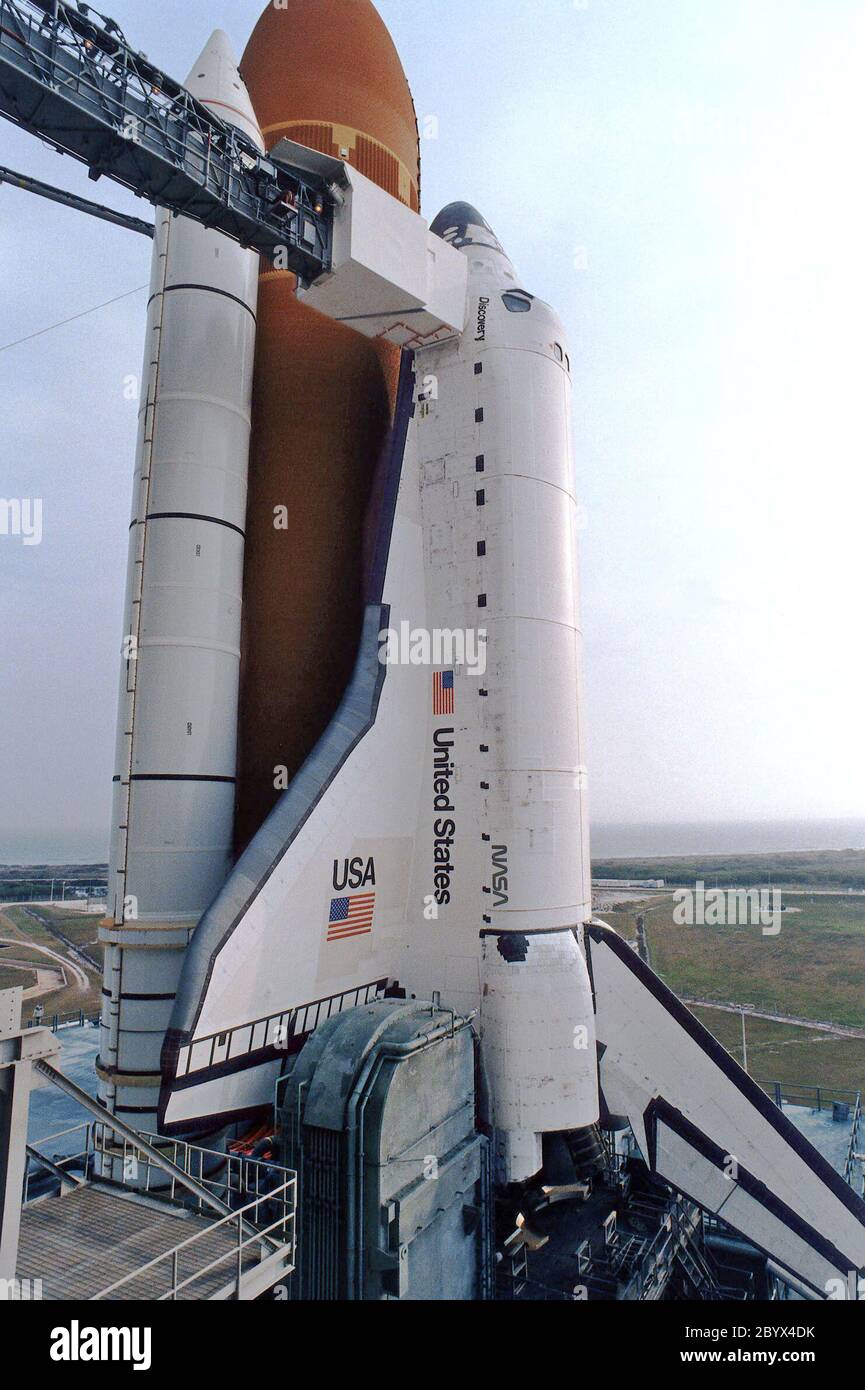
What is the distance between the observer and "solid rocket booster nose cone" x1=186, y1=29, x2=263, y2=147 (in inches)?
517

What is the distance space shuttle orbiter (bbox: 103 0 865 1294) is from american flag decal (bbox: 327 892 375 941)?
4 centimetres

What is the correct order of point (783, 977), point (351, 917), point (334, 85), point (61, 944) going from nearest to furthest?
point (351, 917)
point (334, 85)
point (783, 977)
point (61, 944)

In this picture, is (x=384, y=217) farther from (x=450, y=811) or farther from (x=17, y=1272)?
(x=17, y=1272)

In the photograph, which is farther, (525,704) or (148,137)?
(525,704)

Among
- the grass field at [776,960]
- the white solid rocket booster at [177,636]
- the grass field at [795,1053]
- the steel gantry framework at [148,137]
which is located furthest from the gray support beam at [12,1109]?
the grass field at [776,960]

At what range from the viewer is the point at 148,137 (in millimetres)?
10328

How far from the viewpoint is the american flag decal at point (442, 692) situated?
13078 millimetres

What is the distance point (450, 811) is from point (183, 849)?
411 centimetres

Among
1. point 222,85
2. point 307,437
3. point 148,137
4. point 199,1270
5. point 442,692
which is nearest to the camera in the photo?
point 199,1270

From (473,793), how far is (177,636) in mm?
5153

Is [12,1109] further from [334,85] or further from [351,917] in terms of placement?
[334,85]

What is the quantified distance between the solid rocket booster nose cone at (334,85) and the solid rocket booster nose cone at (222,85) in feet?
4.81

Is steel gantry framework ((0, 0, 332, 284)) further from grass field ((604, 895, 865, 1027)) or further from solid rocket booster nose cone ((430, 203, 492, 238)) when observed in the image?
grass field ((604, 895, 865, 1027))

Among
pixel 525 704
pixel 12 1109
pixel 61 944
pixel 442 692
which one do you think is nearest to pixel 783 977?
pixel 525 704
